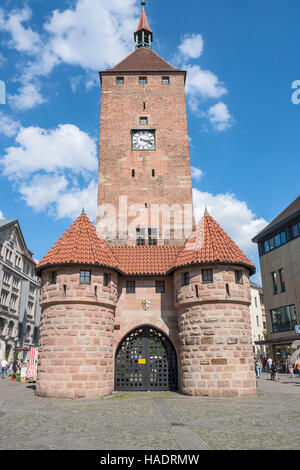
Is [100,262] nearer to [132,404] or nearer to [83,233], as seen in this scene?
[83,233]

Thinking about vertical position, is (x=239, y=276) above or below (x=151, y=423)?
above

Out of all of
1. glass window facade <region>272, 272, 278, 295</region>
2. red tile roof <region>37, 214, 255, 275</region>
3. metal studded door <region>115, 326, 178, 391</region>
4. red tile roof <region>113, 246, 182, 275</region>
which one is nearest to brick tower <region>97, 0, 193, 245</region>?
red tile roof <region>113, 246, 182, 275</region>

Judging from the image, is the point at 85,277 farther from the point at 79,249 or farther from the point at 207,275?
the point at 207,275

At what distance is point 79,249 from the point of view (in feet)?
55.1

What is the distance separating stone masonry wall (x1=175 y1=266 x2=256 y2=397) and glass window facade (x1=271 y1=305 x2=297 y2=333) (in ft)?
60.4

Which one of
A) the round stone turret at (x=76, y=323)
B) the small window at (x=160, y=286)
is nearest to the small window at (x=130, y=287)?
the small window at (x=160, y=286)

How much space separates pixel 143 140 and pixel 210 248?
12.6 metres

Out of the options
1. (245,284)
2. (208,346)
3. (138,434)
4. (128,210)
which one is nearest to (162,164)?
(128,210)

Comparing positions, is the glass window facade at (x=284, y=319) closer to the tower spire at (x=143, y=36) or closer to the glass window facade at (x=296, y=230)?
the glass window facade at (x=296, y=230)

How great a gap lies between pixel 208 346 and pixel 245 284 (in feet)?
11.8

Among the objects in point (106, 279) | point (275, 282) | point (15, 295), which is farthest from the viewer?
point (15, 295)

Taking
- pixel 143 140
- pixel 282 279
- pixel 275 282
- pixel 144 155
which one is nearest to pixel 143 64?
pixel 143 140

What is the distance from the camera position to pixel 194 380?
1547 cm
